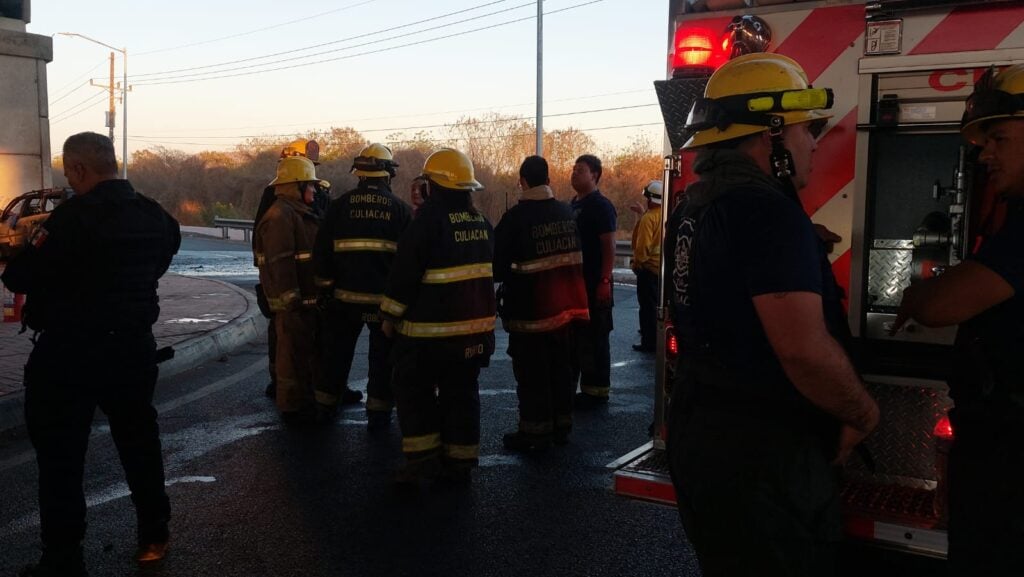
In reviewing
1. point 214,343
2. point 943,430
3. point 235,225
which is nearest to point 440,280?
point 943,430

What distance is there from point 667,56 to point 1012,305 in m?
2.05

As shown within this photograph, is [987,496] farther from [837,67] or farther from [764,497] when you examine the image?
[837,67]

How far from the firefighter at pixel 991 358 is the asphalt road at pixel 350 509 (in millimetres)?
1734

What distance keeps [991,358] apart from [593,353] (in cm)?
471

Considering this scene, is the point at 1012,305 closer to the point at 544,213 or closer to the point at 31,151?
the point at 544,213

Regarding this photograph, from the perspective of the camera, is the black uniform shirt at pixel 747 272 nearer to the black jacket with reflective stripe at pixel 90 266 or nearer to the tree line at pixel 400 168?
the black jacket with reflective stripe at pixel 90 266

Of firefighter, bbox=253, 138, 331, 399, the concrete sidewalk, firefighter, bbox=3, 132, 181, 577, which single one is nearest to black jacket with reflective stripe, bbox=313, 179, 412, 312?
firefighter, bbox=253, 138, 331, 399

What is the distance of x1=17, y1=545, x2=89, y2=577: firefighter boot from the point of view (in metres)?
3.76

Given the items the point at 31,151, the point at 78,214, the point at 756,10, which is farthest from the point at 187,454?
the point at 31,151

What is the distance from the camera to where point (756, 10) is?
3.56 meters

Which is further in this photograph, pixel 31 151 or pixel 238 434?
pixel 31 151

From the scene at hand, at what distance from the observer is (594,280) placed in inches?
278

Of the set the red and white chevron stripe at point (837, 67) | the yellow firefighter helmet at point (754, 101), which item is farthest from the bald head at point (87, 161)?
the yellow firefighter helmet at point (754, 101)

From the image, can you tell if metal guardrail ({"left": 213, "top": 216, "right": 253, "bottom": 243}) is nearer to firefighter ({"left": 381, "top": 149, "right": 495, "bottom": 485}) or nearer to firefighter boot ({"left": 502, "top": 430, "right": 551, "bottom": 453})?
firefighter boot ({"left": 502, "top": 430, "right": 551, "bottom": 453})
